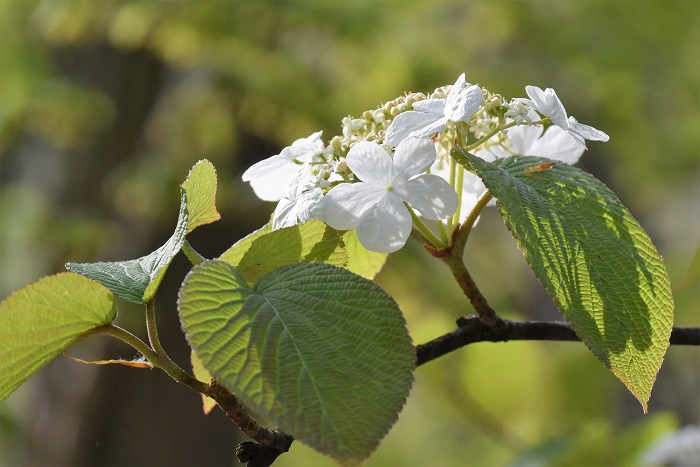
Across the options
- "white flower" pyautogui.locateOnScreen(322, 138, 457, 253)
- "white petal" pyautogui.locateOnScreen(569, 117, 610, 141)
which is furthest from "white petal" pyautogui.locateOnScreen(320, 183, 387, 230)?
"white petal" pyautogui.locateOnScreen(569, 117, 610, 141)

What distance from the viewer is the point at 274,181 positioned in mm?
480

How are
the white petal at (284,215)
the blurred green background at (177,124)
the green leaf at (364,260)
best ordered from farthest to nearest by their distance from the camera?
the blurred green background at (177,124), the green leaf at (364,260), the white petal at (284,215)

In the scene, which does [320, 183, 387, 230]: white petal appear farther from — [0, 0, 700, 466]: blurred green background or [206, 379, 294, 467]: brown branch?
[0, 0, 700, 466]: blurred green background

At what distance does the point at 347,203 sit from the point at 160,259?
4.2 inches

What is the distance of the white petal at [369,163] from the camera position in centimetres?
38

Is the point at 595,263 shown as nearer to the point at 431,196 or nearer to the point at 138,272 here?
the point at 431,196

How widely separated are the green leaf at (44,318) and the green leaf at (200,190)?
0.07 meters

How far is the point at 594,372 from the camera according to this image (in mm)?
1195

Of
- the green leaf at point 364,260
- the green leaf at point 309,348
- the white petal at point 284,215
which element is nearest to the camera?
the green leaf at point 309,348

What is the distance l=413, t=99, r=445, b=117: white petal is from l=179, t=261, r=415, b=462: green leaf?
0.32ft

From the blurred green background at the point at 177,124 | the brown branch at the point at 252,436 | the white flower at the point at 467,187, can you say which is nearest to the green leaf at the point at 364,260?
the white flower at the point at 467,187

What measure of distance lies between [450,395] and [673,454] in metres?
0.31

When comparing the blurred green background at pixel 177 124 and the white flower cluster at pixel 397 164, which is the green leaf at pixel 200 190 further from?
the blurred green background at pixel 177 124

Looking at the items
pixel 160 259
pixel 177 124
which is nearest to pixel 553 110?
pixel 160 259
